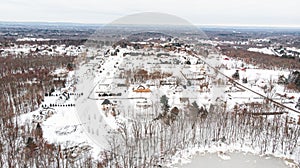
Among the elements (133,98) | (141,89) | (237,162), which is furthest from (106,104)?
(237,162)

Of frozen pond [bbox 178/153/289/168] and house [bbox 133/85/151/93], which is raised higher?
house [bbox 133/85/151/93]

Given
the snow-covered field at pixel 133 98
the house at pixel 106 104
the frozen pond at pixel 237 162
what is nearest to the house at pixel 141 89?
the snow-covered field at pixel 133 98

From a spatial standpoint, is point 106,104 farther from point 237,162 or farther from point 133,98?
point 237,162

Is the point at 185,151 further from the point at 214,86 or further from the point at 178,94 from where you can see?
the point at 214,86

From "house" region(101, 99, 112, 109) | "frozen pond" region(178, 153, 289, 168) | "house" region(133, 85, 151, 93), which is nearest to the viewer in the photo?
"frozen pond" region(178, 153, 289, 168)

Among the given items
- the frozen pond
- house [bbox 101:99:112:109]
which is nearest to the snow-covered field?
house [bbox 101:99:112:109]

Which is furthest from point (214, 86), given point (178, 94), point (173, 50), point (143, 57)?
point (143, 57)

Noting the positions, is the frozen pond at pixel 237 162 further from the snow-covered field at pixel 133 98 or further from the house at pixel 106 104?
the house at pixel 106 104

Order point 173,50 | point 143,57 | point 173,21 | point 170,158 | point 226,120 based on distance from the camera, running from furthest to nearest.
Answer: point 143,57 < point 173,50 < point 226,120 < point 173,21 < point 170,158

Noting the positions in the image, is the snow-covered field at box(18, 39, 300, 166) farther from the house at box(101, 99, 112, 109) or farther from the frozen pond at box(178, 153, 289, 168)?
the frozen pond at box(178, 153, 289, 168)

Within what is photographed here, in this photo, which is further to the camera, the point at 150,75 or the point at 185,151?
the point at 150,75
